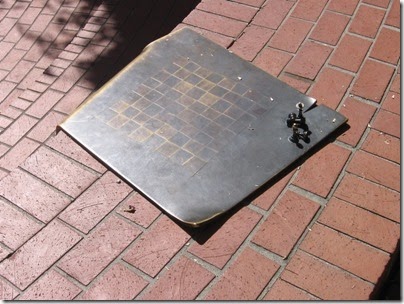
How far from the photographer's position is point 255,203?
72.8 inches

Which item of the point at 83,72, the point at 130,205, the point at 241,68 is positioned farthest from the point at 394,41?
the point at 83,72

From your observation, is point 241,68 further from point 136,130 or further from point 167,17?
point 167,17

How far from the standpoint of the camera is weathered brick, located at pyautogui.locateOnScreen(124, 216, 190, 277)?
1734mm

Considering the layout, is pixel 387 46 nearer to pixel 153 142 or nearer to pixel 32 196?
pixel 153 142

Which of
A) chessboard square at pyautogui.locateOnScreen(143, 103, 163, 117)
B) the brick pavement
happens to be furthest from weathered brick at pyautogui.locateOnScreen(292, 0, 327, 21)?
chessboard square at pyautogui.locateOnScreen(143, 103, 163, 117)

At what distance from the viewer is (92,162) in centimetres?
208

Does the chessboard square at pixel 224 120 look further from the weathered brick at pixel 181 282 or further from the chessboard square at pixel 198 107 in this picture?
the weathered brick at pixel 181 282

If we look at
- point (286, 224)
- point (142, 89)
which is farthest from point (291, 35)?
point (286, 224)

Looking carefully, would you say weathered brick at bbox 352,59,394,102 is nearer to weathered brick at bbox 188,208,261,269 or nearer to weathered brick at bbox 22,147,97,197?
weathered brick at bbox 188,208,261,269

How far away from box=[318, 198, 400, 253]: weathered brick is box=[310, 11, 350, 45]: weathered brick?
0.92m

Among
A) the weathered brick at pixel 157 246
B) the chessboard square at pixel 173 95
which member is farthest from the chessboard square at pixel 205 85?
the weathered brick at pixel 157 246

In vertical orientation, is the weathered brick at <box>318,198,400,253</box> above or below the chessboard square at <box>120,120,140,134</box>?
below

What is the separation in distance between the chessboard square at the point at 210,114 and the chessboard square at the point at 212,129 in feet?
0.11

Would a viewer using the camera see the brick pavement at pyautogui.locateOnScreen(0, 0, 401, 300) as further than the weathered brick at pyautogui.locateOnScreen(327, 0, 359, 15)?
No
